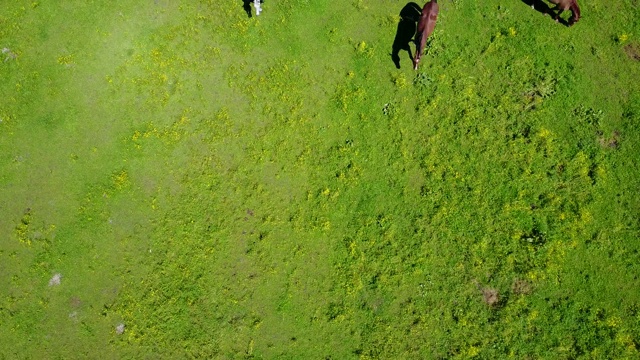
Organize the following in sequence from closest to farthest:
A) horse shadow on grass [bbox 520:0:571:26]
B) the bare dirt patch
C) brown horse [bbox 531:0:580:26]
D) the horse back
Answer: the bare dirt patch < the horse back < brown horse [bbox 531:0:580:26] < horse shadow on grass [bbox 520:0:571:26]

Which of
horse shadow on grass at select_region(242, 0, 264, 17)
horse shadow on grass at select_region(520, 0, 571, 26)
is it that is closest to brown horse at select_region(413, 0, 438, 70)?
horse shadow on grass at select_region(520, 0, 571, 26)

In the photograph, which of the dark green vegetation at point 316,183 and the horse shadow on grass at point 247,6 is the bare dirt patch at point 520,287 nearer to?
the dark green vegetation at point 316,183

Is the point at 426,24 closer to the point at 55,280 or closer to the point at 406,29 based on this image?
the point at 406,29

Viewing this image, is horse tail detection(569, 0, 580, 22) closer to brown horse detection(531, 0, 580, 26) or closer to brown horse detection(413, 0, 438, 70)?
brown horse detection(531, 0, 580, 26)

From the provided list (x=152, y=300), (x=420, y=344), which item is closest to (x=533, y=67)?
(x=420, y=344)

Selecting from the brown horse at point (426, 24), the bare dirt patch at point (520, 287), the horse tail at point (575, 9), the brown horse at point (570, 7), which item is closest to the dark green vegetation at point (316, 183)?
the bare dirt patch at point (520, 287)

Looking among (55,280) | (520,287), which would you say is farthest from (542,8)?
(55,280)
